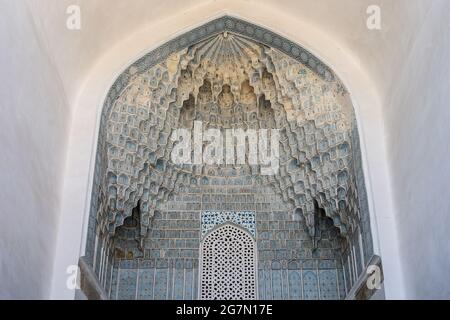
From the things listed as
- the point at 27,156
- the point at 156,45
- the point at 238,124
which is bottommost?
the point at 27,156

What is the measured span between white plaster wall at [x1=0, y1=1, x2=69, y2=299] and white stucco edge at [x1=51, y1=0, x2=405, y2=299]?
5.1 inches

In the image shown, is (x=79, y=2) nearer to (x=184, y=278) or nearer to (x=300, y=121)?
(x=300, y=121)

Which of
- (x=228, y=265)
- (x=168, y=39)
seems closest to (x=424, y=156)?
(x=228, y=265)

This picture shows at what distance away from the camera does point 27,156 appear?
14.1 ft

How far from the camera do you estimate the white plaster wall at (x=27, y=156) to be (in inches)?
153

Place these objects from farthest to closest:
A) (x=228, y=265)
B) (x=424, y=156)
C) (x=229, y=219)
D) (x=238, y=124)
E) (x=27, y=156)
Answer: (x=238, y=124)
(x=229, y=219)
(x=228, y=265)
(x=424, y=156)
(x=27, y=156)

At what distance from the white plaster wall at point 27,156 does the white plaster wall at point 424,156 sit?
2.73 metres

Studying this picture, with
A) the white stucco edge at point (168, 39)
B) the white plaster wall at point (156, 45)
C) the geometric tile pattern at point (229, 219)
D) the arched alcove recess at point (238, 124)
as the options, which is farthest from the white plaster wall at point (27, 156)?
the geometric tile pattern at point (229, 219)

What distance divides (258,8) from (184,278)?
284 cm

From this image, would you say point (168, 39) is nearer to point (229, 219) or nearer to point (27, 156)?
point (229, 219)

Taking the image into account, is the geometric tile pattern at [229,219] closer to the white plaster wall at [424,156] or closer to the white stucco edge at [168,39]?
the white stucco edge at [168,39]

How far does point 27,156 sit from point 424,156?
2746mm

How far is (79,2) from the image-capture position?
5.14 meters
